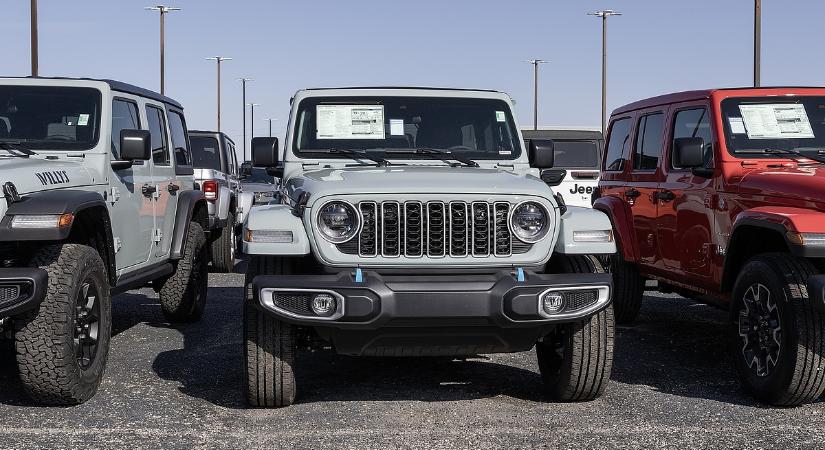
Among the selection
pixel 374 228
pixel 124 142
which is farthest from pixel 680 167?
pixel 124 142

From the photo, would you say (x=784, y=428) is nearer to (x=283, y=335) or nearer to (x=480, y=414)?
(x=480, y=414)

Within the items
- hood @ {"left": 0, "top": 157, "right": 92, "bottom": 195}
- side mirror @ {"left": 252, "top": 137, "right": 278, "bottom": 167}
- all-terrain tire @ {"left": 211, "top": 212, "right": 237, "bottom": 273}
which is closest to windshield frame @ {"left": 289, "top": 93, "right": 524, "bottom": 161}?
side mirror @ {"left": 252, "top": 137, "right": 278, "bottom": 167}

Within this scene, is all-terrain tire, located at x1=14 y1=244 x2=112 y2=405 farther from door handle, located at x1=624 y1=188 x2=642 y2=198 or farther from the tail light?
the tail light

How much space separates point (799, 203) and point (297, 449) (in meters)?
3.12

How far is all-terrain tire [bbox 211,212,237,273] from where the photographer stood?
1384cm

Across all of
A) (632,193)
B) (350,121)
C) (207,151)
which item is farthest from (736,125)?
(207,151)

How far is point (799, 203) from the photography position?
5.91m

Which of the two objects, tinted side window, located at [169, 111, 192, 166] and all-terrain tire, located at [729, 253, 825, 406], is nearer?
all-terrain tire, located at [729, 253, 825, 406]

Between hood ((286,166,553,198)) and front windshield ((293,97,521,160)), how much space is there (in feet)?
2.53

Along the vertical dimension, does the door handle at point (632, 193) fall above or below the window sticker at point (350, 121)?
below

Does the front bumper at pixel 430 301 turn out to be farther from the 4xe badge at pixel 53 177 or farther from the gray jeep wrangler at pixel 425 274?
the 4xe badge at pixel 53 177

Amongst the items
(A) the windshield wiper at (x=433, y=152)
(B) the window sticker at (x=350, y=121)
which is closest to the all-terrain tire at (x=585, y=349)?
(A) the windshield wiper at (x=433, y=152)

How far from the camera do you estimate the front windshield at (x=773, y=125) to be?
22.9 feet

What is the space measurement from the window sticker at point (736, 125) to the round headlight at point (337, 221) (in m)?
3.04
